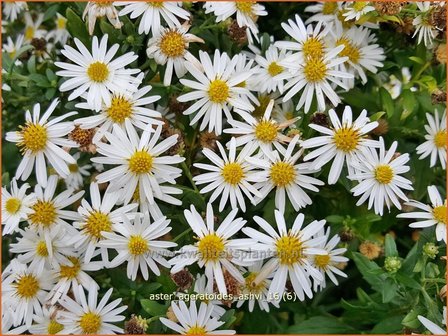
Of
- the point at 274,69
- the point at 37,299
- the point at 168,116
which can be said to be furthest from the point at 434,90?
the point at 37,299

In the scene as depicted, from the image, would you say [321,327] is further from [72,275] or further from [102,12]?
[102,12]

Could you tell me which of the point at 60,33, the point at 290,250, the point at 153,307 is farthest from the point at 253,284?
the point at 60,33

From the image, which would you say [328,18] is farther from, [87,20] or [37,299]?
[37,299]

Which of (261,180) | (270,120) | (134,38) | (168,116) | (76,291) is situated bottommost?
(76,291)

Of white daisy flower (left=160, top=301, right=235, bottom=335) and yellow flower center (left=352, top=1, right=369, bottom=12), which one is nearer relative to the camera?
white daisy flower (left=160, top=301, right=235, bottom=335)

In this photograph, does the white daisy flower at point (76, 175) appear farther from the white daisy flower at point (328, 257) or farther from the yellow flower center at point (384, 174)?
the yellow flower center at point (384, 174)

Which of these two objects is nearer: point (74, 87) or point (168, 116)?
point (74, 87)

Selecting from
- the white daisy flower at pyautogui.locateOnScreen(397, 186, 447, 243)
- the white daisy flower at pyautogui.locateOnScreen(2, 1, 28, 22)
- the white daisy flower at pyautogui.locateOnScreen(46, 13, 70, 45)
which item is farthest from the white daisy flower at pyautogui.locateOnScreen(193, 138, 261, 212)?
the white daisy flower at pyautogui.locateOnScreen(2, 1, 28, 22)

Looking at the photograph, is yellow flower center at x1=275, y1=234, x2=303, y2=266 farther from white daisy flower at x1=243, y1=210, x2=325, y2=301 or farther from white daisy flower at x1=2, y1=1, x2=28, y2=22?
white daisy flower at x1=2, y1=1, x2=28, y2=22
